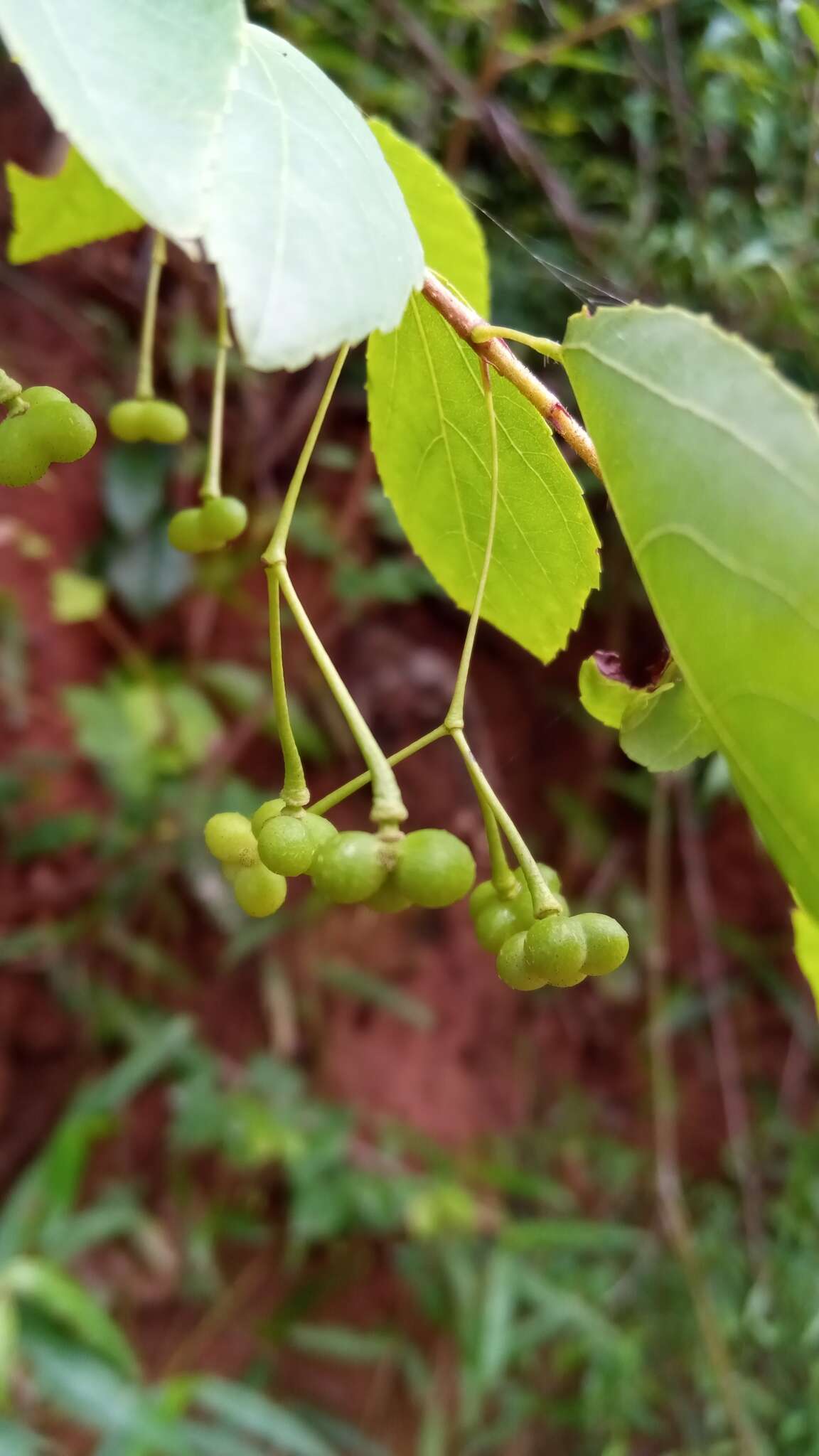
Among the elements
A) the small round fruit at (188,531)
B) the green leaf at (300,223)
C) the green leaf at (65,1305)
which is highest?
the green leaf at (300,223)

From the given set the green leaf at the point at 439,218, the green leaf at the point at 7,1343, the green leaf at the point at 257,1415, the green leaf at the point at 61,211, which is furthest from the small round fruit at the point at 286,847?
the green leaf at the point at 257,1415

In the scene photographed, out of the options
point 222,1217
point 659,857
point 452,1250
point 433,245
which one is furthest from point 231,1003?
point 433,245

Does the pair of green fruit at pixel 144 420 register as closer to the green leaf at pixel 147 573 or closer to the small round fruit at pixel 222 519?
the small round fruit at pixel 222 519

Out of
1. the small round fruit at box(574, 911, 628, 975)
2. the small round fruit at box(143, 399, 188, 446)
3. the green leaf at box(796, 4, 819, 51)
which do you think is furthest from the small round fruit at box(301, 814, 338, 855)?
the green leaf at box(796, 4, 819, 51)

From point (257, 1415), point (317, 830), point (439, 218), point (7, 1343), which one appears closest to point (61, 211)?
point (439, 218)

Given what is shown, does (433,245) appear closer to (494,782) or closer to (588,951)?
(588,951)

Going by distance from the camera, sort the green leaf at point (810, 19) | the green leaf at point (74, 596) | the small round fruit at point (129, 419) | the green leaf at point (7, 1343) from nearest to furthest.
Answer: the green leaf at point (810, 19)
the small round fruit at point (129, 419)
the green leaf at point (7, 1343)
the green leaf at point (74, 596)

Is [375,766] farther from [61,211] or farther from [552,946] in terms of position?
[61,211]
